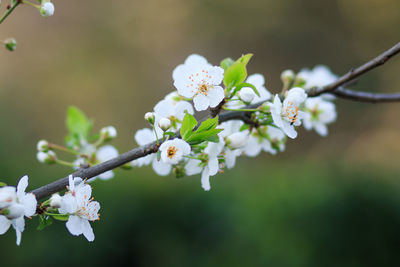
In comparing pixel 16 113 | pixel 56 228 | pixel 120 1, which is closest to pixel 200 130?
pixel 56 228

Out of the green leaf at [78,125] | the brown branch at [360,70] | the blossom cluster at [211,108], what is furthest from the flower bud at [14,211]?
the brown branch at [360,70]

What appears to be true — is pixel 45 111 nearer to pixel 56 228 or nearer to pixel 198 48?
pixel 198 48

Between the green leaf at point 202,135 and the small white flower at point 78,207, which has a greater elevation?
the green leaf at point 202,135

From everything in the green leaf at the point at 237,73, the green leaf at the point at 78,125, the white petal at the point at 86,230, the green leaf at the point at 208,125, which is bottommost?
the white petal at the point at 86,230

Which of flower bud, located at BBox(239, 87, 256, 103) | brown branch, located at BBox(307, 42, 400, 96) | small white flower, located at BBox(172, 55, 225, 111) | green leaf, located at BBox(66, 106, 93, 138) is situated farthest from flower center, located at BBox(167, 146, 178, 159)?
green leaf, located at BBox(66, 106, 93, 138)

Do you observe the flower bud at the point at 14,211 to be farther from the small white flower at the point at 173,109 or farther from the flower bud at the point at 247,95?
the flower bud at the point at 247,95
